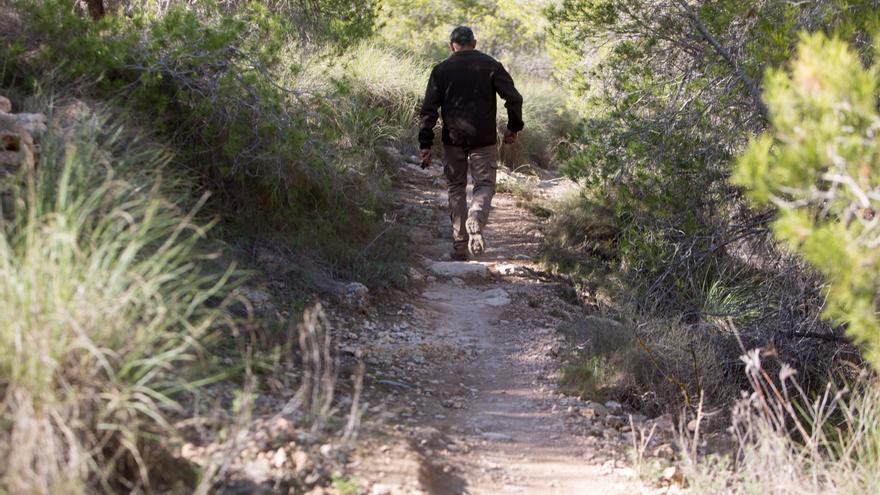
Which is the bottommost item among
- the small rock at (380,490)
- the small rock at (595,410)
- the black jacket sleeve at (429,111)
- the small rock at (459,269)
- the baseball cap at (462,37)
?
the small rock at (380,490)

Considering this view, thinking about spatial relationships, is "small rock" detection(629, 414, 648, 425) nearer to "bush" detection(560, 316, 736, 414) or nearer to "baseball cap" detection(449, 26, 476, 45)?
"bush" detection(560, 316, 736, 414)

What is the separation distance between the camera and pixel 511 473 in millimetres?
4445

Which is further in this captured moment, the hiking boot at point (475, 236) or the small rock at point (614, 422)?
the hiking boot at point (475, 236)

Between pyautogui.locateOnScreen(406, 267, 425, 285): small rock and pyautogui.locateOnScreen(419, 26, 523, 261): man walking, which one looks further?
pyautogui.locateOnScreen(419, 26, 523, 261): man walking

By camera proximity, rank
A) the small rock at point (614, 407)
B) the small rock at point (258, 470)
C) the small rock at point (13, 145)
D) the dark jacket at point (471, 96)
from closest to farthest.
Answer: the small rock at point (258, 470)
the small rock at point (13, 145)
the small rock at point (614, 407)
the dark jacket at point (471, 96)

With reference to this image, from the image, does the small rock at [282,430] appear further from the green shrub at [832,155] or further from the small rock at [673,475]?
the green shrub at [832,155]

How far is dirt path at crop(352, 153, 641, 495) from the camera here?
4.28 meters

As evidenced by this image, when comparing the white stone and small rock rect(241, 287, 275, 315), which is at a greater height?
the white stone

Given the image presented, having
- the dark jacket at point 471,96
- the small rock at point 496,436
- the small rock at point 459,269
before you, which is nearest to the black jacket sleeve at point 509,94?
the dark jacket at point 471,96

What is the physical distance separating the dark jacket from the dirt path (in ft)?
3.98

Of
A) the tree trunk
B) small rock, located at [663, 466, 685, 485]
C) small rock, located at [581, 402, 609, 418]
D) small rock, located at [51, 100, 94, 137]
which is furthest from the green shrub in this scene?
the tree trunk

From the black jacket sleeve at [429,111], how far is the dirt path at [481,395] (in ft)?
3.36

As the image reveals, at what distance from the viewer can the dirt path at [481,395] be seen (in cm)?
428

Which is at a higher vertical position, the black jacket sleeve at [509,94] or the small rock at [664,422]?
the black jacket sleeve at [509,94]
